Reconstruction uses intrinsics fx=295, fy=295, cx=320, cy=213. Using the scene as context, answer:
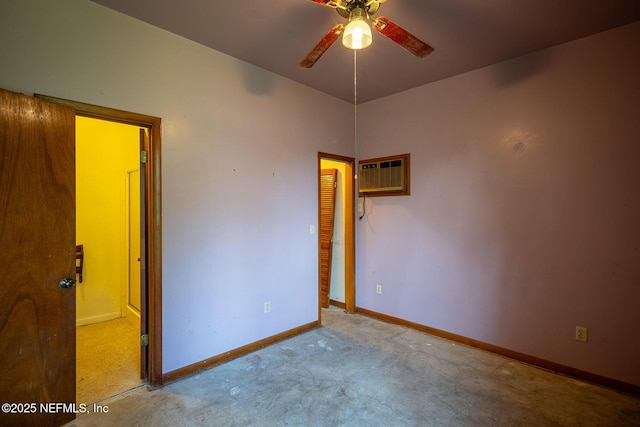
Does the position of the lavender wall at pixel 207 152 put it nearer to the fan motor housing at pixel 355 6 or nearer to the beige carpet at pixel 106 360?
the beige carpet at pixel 106 360

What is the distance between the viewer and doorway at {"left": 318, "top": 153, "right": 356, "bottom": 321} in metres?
3.98

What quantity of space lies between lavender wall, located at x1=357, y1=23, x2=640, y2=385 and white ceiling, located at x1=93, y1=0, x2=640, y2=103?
0.25 m

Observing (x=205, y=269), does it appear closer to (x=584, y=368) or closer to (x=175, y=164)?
(x=175, y=164)

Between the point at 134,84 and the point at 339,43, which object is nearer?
the point at 134,84

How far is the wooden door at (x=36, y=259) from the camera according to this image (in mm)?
1611

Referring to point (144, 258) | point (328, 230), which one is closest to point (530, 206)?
point (328, 230)

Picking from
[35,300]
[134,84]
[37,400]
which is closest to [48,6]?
[134,84]

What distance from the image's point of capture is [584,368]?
2.39 m

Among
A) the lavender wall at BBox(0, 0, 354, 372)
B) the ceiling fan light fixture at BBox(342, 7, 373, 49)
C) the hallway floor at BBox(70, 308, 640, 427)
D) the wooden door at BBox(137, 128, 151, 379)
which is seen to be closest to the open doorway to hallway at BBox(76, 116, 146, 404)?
the wooden door at BBox(137, 128, 151, 379)

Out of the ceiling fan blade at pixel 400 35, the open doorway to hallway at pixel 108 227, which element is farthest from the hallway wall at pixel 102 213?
the ceiling fan blade at pixel 400 35

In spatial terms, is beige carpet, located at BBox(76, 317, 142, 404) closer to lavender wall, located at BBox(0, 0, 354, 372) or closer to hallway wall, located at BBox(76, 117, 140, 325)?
hallway wall, located at BBox(76, 117, 140, 325)

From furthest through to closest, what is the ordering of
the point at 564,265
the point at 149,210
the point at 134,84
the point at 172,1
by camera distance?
the point at 564,265 → the point at 149,210 → the point at 134,84 → the point at 172,1

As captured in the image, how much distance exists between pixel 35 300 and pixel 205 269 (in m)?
1.07

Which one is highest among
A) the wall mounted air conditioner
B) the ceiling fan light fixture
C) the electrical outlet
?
the ceiling fan light fixture
